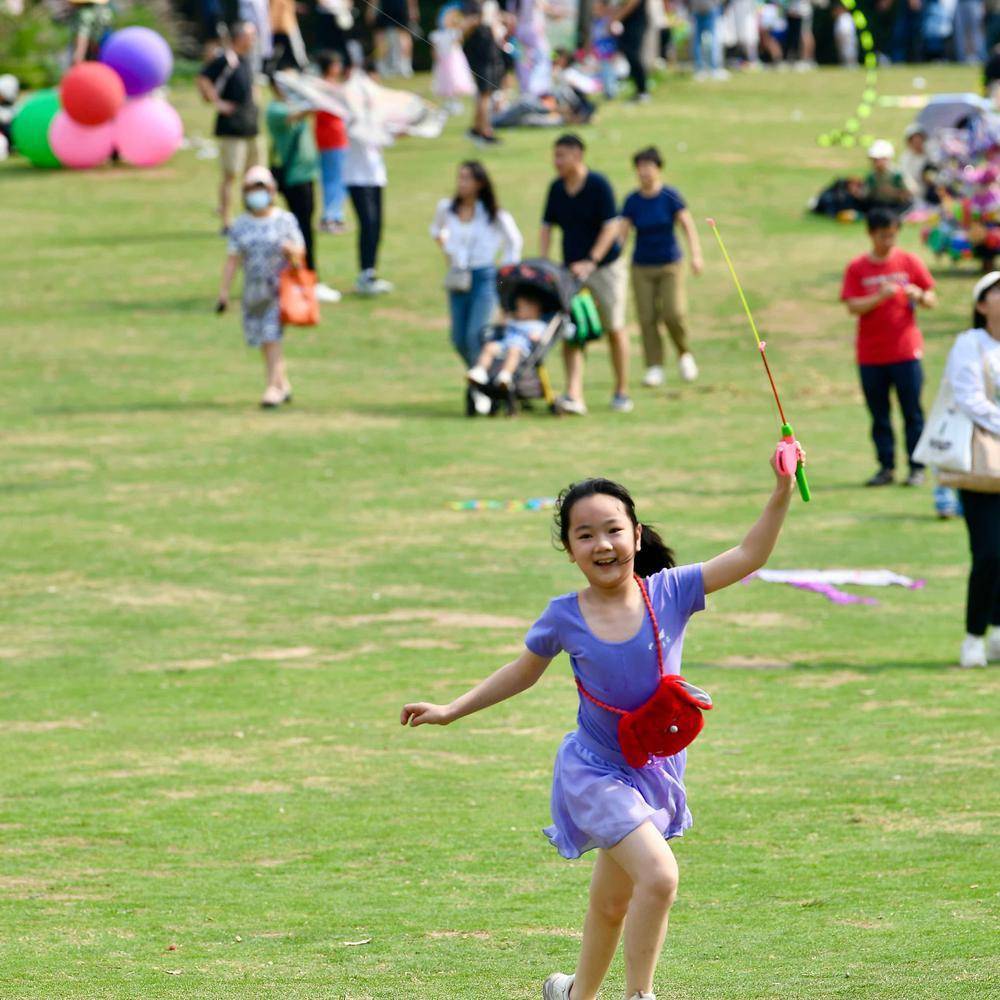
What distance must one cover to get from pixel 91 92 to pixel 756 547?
22432mm

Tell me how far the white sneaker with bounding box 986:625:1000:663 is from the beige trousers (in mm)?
8585

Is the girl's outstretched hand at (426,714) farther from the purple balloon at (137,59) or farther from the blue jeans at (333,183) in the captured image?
the purple balloon at (137,59)

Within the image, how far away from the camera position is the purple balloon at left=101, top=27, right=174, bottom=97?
1045 inches

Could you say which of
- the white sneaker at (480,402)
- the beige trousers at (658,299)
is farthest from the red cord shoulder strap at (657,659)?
the beige trousers at (658,299)

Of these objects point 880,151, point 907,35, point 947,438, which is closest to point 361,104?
point 880,151

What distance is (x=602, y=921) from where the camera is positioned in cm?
525

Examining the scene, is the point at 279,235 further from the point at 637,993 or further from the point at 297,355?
the point at 637,993

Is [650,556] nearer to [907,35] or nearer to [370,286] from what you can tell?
[370,286]

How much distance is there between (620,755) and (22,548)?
854cm

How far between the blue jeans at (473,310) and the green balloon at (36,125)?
38.4ft

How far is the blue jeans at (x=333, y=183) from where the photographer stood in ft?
77.9

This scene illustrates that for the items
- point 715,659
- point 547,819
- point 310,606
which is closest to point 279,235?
point 310,606

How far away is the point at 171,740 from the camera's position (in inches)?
352

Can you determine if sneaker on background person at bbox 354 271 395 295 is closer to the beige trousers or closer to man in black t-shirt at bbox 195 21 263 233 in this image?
man in black t-shirt at bbox 195 21 263 233
